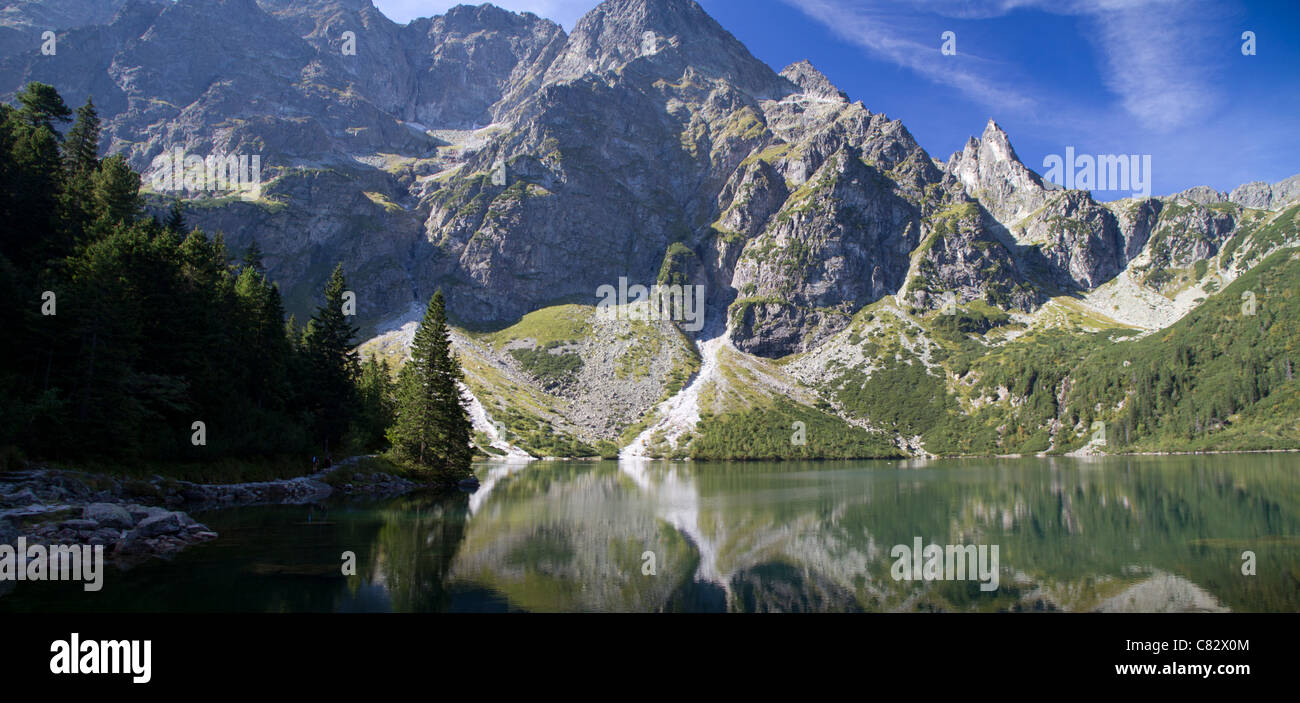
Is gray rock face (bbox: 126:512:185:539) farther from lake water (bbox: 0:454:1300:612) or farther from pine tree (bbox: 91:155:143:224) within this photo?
pine tree (bbox: 91:155:143:224)

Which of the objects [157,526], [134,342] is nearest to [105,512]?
[157,526]

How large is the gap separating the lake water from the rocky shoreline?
2477 mm

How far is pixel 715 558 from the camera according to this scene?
34469mm

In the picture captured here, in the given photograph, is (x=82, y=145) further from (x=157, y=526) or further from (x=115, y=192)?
(x=157, y=526)

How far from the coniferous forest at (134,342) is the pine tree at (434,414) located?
26cm

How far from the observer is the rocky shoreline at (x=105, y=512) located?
2964 centimetres

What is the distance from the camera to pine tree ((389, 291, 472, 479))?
74250 mm

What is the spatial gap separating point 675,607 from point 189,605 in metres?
16.7

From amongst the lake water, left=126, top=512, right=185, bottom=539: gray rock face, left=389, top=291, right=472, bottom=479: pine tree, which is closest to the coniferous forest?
left=389, top=291, right=472, bottom=479: pine tree

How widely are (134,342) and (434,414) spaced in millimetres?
29969
